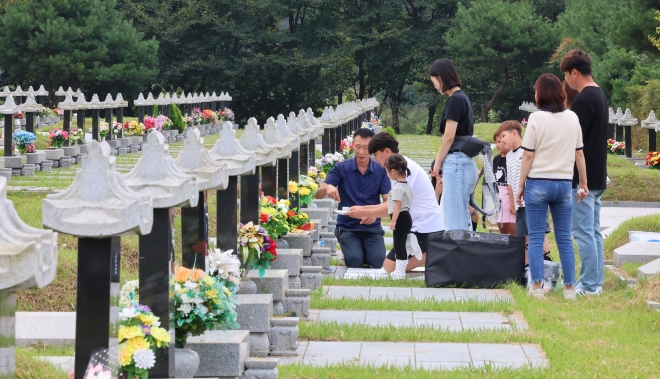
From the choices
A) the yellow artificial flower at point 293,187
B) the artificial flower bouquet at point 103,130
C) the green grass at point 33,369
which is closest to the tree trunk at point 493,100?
the artificial flower bouquet at point 103,130

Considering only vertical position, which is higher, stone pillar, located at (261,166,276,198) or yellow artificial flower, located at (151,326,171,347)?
stone pillar, located at (261,166,276,198)

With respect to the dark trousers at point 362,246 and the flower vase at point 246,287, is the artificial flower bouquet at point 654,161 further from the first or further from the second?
the flower vase at point 246,287

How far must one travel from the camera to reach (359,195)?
475 inches

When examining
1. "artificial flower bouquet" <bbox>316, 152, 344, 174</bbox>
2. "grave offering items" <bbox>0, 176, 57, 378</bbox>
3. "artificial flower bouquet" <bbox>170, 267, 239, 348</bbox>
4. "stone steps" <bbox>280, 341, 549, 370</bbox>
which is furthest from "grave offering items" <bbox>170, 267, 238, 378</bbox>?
"artificial flower bouquet" <bbox>316, 152, 344, 174</bbox>

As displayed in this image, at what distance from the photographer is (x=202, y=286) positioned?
19.7ft

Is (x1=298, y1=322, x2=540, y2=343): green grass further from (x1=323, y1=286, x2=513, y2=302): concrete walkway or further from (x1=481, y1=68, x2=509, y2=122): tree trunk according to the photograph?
(x1=481, y1=68, x2=509, y2=122): tree trunk

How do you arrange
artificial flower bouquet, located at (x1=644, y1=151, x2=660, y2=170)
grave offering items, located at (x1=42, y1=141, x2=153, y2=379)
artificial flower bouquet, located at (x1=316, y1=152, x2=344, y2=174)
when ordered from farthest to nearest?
artificial flower bouquet, located at (x1=644, y1=151, x2=660, y2=170), artificial flower bouquet, located at (x1=316, y1=152, x2=344, y2=174), grave offering items, located at (x1=42, y1=141, x2=153, y2=379)

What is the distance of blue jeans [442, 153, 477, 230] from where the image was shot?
1020 centimetres

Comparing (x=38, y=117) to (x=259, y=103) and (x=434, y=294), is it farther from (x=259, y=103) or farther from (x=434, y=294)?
(x=434, y=294)

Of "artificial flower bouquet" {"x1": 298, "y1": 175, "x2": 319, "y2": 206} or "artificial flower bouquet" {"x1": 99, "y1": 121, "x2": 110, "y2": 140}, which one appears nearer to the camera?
"artificial flower bouquet" {"x1": 298, "y1": 175, "x2": 319, "y2": 206}

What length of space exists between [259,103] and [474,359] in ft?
169

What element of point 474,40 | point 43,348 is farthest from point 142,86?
point 43,348

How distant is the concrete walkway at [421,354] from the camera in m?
6.94

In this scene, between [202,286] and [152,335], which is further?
[202,286]
